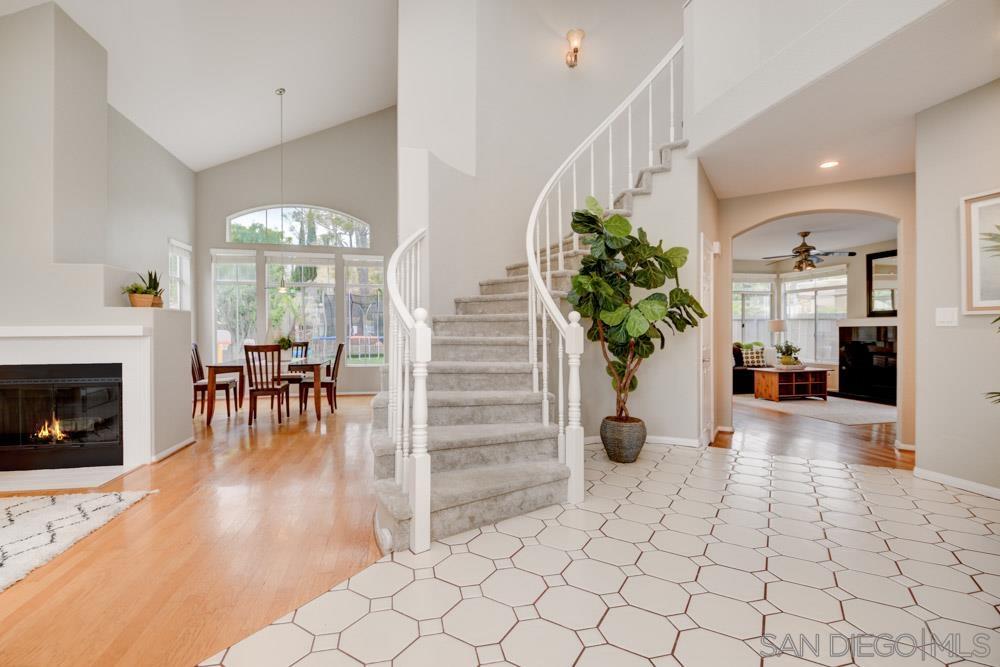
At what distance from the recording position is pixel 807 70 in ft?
8.82

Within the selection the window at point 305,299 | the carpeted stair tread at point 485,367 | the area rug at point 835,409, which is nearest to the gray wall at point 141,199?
the window at point 305,299

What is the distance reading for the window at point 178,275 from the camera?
6.31 m

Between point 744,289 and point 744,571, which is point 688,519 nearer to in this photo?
point 744,571

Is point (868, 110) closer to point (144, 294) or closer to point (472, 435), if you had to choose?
point (472, 435)

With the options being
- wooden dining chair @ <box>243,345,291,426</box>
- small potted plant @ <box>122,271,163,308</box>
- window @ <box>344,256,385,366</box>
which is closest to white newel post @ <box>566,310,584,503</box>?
small potted plant @ <box>122,271,163,308</box>

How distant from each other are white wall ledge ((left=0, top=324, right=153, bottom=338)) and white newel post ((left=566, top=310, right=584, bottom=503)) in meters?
3.38

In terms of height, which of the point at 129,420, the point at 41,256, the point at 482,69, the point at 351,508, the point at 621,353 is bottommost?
the point at 351,508

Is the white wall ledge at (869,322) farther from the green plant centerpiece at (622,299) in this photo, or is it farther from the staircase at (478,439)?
the staircase at (478,439)

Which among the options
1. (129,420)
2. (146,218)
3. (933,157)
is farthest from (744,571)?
(146,218)

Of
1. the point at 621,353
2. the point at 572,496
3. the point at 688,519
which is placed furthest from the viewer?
the point at 621,353

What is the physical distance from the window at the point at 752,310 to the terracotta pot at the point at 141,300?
10.3 m

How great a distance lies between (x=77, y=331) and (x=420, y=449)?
3.23m

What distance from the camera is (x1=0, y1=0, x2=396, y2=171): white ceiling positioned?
411 centimetres

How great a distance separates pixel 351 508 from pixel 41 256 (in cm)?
318
